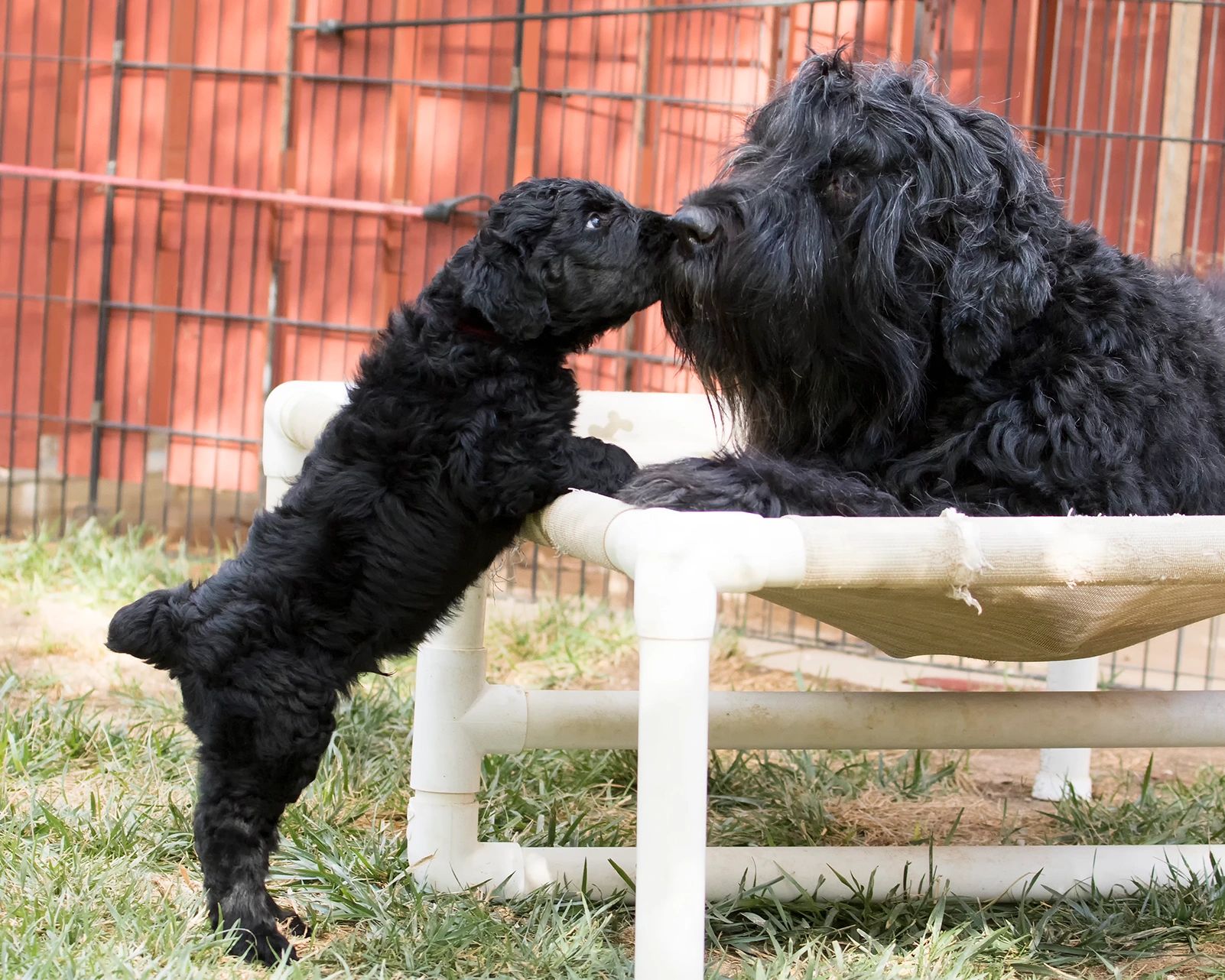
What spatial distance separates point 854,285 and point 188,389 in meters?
4.96

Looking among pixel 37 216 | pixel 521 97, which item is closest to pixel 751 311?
Answer: pixel 521 97

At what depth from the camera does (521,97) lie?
606 centimetres

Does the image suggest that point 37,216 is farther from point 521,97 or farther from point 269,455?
point 269,455

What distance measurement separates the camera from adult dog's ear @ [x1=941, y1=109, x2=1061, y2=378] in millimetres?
2148

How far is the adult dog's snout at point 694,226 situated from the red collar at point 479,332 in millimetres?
353

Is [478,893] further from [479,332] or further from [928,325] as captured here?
[928,325]

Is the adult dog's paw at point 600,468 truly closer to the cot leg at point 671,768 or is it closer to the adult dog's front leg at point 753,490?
the adult dog's front leg at point 753,490

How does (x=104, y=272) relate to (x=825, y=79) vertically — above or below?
below

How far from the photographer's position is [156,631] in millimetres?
2166

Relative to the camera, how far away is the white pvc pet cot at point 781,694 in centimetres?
159

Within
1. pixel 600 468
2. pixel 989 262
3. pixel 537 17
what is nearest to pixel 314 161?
pixel 537 17

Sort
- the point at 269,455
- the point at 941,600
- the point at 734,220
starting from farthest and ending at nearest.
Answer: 1. the point at 269,455
2. the point at 734,220
3. the point at 941,600

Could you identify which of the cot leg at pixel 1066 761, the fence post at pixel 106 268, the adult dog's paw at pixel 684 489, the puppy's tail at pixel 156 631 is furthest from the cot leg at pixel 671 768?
the fence post at pixel 106 268

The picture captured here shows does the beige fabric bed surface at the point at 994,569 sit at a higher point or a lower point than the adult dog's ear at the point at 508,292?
lower
